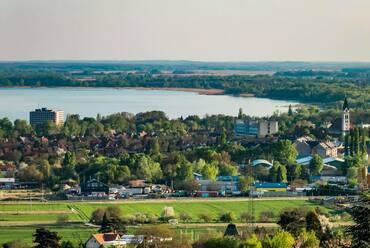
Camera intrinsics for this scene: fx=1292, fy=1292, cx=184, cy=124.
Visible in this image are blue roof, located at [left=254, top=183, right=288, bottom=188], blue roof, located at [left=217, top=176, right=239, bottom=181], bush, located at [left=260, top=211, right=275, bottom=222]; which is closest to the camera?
bush, located at [left=260, top=211, right=275, bottom=222]

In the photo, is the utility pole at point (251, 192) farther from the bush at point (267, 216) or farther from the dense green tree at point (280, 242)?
the dense green tree at point (280, 242)

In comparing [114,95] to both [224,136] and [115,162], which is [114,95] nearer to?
[224,136]

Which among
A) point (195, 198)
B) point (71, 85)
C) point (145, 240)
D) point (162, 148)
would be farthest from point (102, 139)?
point (71, 85)

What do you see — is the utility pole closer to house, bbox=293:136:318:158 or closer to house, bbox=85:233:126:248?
house, bbox=293:136:318:158

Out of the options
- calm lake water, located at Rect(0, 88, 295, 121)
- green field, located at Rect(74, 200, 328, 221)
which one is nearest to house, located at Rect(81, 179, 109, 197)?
green field, located at Rect(74, 200, 328, 221)

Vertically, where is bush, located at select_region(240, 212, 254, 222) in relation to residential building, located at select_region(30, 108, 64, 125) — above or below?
above

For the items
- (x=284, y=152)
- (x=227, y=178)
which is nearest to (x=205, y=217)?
(x=227, y=178)

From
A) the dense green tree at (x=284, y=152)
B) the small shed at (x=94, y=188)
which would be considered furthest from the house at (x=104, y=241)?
the dense green tree at (x=284, y=152)
